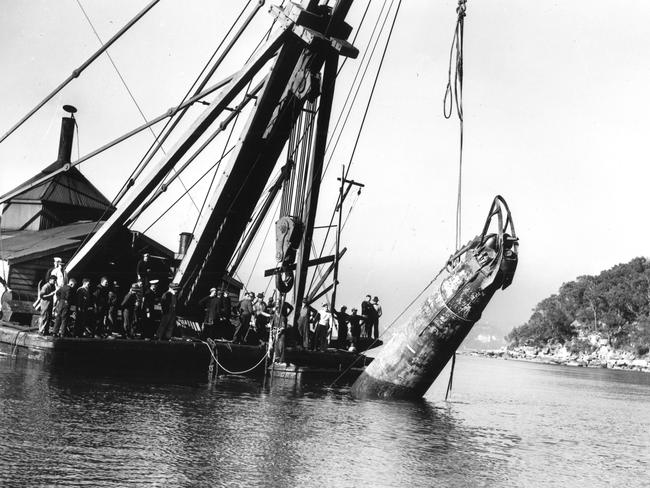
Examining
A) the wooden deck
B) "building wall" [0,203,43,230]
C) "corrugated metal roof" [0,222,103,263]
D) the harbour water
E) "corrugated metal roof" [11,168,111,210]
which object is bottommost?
the harbour water

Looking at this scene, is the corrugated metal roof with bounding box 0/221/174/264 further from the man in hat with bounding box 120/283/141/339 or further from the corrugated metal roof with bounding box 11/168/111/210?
the man in hat with bounding box 120/283/141/339

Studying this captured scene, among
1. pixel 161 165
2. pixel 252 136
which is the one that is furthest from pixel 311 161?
pixel 161 165

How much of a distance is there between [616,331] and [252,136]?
9831 centimetres

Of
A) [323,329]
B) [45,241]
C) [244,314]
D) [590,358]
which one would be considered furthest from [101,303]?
[590,358]

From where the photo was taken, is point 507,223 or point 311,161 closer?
point 507,223

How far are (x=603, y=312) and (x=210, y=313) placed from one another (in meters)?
100

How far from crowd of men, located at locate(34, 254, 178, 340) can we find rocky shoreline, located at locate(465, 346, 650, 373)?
78803mm

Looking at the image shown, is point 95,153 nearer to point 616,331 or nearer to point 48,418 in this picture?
point 48,418

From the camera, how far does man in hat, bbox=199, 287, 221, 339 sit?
17.3 m

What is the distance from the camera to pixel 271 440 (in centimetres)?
859

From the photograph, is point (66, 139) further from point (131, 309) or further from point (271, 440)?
point (271, 440)

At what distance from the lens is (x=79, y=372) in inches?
571

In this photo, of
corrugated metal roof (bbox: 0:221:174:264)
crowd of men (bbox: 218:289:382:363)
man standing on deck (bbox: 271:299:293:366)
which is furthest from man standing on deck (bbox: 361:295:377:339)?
corrugated metal roof (bbox: 0:221:174:264)

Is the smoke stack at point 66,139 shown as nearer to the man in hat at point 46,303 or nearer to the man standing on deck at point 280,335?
the man in hat at point 46,303
